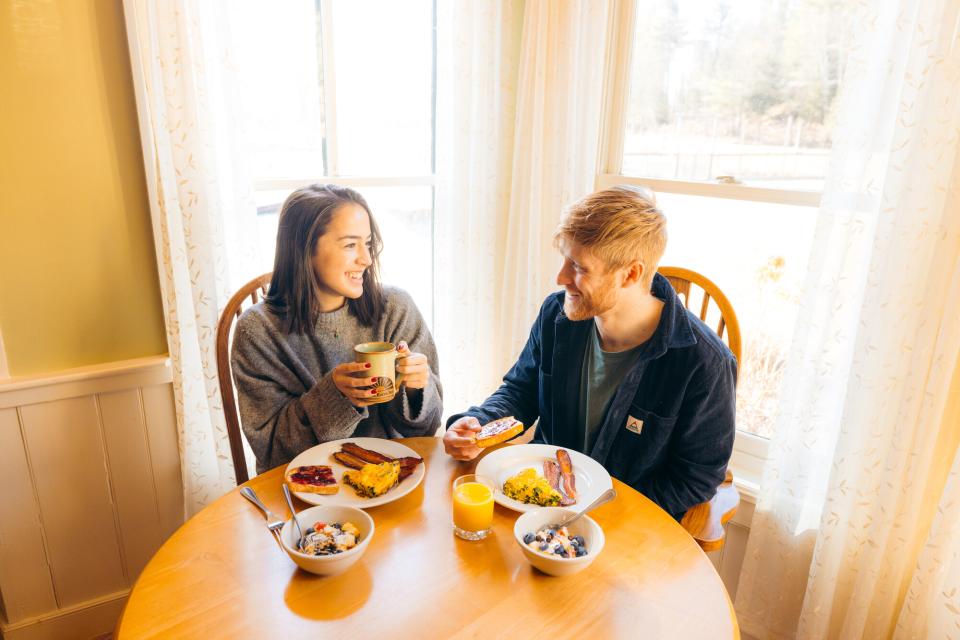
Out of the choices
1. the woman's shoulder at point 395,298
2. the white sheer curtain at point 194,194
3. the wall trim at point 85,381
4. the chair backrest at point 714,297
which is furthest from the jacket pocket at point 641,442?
the wall trim at point 85,381

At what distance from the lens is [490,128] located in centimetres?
227

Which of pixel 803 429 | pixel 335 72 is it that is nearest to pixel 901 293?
pixel 803 429

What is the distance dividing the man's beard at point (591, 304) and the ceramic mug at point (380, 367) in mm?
457

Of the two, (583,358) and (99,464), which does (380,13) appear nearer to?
(583,358)

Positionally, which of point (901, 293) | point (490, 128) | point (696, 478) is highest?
point (490, 128)

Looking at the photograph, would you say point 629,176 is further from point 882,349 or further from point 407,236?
point 882,349

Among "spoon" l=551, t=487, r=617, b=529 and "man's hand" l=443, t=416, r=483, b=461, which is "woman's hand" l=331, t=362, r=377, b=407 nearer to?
"man's hand" l=443, t=416, r=483, b=461

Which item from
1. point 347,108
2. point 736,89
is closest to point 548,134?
point 736,89

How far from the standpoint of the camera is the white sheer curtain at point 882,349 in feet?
4.35

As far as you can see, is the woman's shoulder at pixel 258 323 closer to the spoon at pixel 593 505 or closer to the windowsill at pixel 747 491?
the spoon at pixel 593 505

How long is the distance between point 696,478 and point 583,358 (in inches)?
15.9

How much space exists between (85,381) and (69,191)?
538mm

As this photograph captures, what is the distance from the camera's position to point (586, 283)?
139 cm

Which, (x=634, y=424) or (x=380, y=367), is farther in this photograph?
(x=634, y=424)
